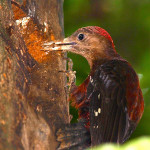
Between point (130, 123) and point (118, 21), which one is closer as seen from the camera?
point (130, 123)

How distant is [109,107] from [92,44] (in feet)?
3.39

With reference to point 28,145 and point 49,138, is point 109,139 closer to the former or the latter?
A: point 49,138

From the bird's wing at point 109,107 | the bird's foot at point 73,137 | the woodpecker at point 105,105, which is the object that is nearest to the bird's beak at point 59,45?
the woodpecker at point 105,105

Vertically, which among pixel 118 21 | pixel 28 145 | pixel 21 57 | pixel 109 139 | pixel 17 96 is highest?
pixel 118 21

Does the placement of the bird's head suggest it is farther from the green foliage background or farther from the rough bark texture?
the green foliage background

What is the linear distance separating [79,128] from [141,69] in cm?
143

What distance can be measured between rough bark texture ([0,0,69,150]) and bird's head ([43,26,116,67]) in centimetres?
43

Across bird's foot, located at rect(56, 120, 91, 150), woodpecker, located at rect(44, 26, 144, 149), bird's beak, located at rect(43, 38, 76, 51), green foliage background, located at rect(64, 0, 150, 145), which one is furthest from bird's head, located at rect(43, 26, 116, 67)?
bird's foot, located at rect(56, 120, 91, 150)

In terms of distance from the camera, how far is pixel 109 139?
7.80 feet

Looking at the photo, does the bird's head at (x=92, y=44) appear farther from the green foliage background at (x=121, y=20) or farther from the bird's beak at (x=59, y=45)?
the green foliage background at (x=121, y=20)

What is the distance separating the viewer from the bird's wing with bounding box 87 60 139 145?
7.84ft

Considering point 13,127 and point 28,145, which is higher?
point 13,127

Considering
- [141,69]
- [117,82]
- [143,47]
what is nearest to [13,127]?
[117,82]

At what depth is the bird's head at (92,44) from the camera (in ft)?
10.4
